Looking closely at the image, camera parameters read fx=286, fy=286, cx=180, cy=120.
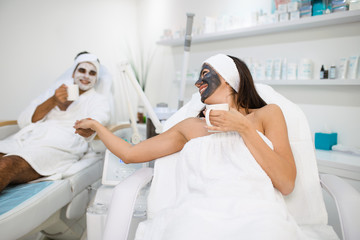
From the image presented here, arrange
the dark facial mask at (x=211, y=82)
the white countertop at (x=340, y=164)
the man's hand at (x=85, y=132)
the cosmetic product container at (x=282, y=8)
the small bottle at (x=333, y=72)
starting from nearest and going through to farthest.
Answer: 1. the dark facial mask at (x=211, y=82)
2. the man's hand at (x=85, y=132)
3. the white countertop at (x=340, y=164)
4. the small bottle at (x=333, y=72)
5. the cosmetic product container at (x=282, y=8)

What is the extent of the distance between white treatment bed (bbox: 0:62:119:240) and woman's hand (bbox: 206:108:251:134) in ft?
3.35

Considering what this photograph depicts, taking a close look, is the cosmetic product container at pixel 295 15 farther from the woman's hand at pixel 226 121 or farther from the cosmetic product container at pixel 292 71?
the woman's hand at pixel 226 121

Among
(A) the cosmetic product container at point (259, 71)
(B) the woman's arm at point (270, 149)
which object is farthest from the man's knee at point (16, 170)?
Answer: (A) the cosmetic product container at point (259, 71)

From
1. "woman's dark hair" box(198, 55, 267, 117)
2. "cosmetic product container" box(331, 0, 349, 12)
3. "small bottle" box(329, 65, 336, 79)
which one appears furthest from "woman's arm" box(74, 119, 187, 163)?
"cosmetic product container" box(331, 0, 349, 12)

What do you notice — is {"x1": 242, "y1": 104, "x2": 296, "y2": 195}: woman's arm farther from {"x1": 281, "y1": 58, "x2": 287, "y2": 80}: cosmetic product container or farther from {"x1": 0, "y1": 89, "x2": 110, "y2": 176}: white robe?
{"x1": 0, "y1": 89, "x2": 110, "y2": 176}: white robe

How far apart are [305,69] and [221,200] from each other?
1562mm

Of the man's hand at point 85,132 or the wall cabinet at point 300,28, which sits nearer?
the man's hand at point 85,132

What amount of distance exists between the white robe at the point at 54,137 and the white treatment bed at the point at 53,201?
8 cm

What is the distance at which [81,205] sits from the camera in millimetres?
1916

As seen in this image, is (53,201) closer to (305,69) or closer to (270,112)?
(270,112)

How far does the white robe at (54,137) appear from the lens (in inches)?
72.2

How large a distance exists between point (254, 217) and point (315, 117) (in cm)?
163

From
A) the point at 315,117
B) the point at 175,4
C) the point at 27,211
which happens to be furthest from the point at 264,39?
the point at 27,211

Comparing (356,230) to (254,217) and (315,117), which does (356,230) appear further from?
(315,117)
